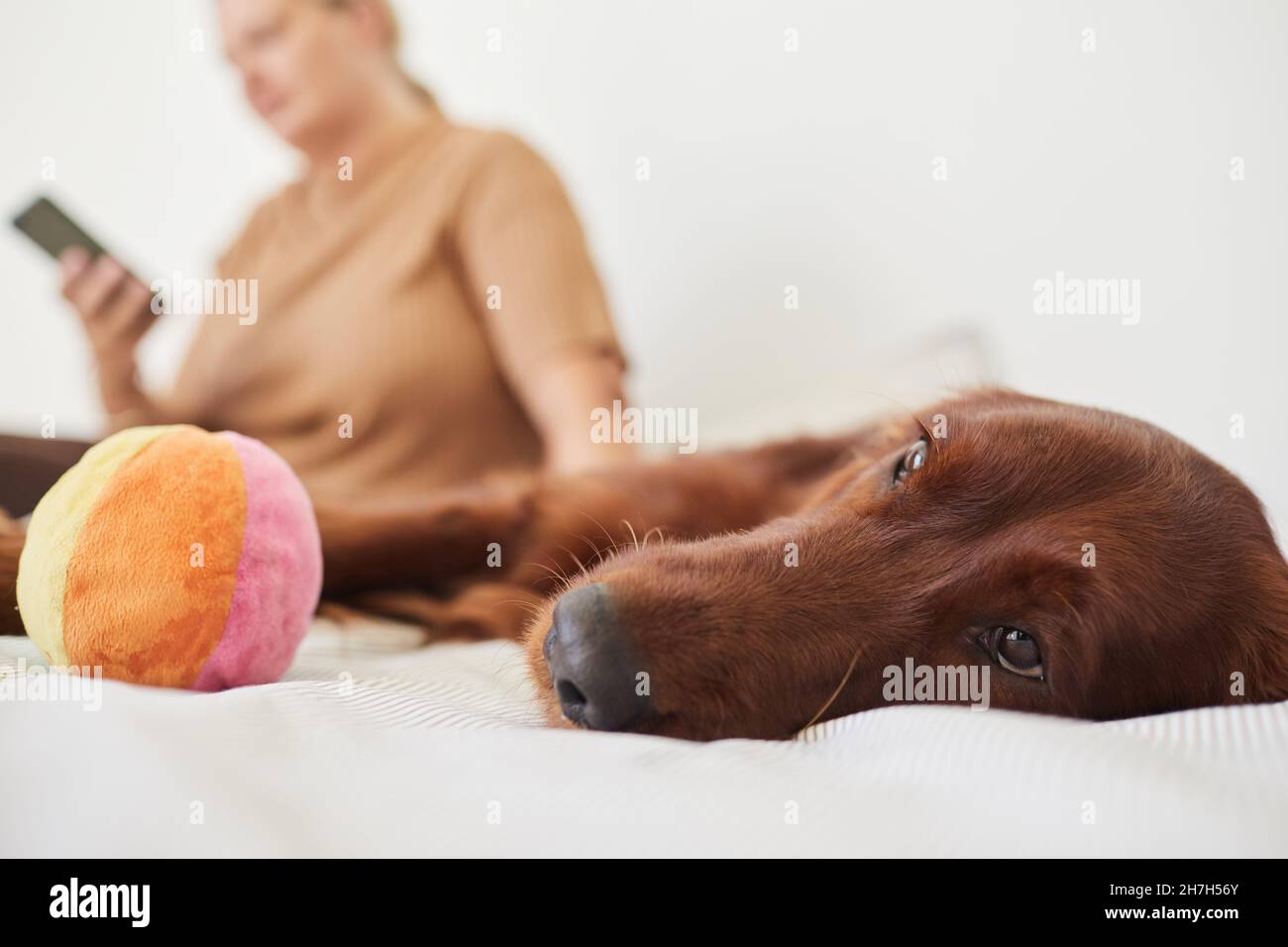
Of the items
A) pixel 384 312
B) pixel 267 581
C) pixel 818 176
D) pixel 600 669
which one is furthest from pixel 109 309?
pixel 818 176

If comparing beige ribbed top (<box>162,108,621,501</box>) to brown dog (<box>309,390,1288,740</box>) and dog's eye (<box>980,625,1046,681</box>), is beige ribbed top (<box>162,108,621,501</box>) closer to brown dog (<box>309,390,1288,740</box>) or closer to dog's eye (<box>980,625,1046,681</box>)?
brown dog (<box>309,390,1288,740</box>)

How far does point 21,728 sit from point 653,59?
418 cm

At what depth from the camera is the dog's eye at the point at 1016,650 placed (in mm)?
1209

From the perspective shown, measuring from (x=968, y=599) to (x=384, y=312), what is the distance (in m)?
2.12

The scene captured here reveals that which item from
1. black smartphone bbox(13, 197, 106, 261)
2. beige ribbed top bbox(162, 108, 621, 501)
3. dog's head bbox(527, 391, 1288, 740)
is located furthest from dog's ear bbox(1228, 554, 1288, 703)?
black smartphone bbox(13, 197, 106, 261)

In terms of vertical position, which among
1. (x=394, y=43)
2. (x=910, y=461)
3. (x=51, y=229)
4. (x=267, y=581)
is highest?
(x=394, y=43)

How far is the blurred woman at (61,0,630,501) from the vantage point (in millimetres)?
2789

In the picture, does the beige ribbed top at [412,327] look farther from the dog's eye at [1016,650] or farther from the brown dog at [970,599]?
the dog's eye at [1016,650]

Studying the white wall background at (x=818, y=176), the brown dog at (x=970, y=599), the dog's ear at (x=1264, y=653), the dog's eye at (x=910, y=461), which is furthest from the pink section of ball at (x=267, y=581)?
the white wall background at (x=818, y=176)

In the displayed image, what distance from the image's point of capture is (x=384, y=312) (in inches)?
112

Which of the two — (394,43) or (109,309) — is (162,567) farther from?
(394,43)

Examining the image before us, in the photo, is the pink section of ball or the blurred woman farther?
the blurred woman
